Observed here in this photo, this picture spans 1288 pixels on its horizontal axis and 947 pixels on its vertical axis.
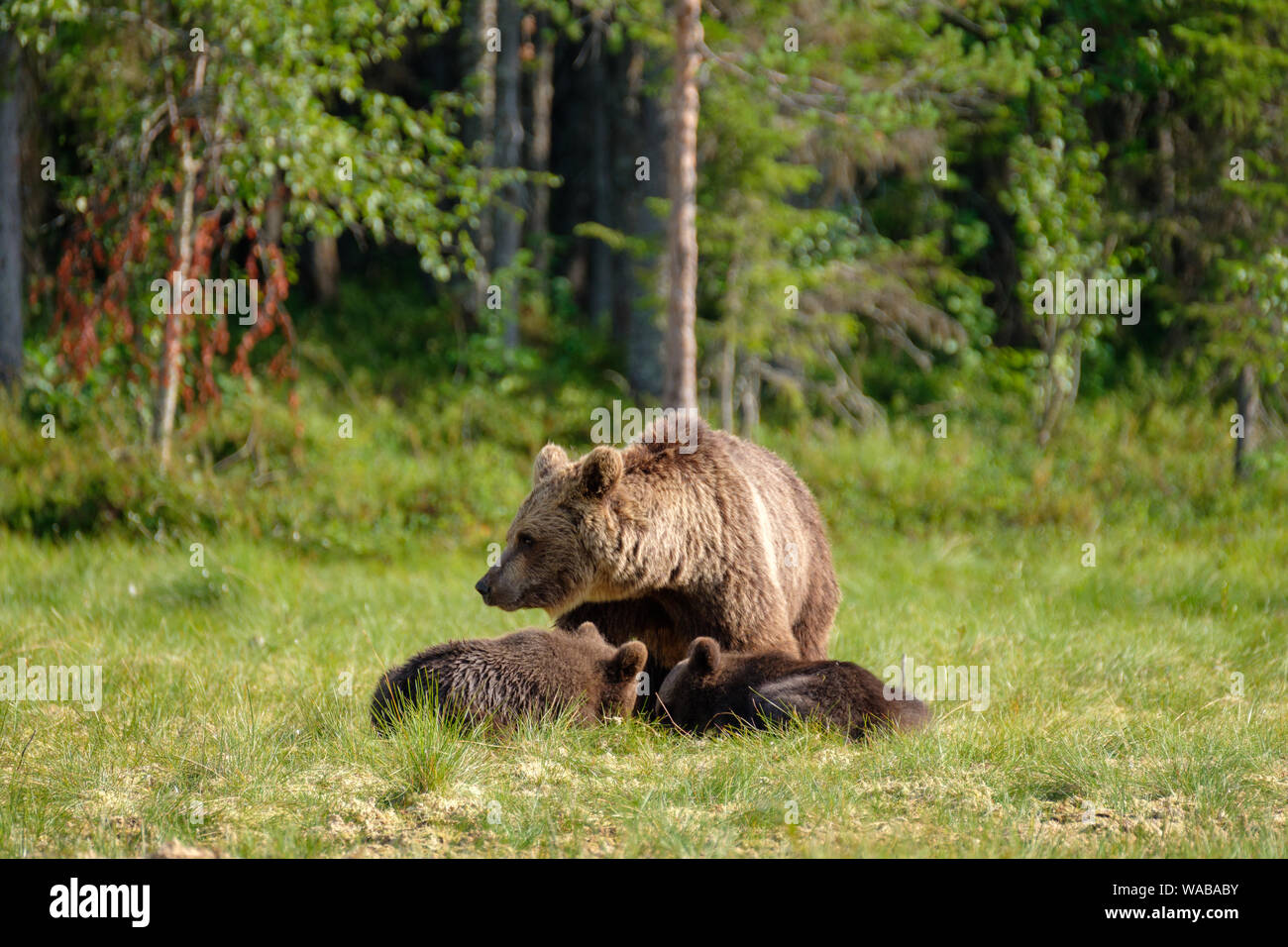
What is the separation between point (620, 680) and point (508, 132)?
11363 millimetres

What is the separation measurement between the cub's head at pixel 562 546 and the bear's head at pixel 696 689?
0.66 metres

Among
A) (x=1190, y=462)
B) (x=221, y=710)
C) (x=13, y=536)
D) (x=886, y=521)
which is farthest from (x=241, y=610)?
(x=1190, y=462)

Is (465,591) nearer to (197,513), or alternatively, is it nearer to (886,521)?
(197,513)

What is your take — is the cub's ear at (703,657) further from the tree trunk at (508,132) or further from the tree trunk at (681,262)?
the tree trunk at (508,132)

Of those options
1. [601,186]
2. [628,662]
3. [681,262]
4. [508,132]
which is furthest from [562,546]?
[601,186]

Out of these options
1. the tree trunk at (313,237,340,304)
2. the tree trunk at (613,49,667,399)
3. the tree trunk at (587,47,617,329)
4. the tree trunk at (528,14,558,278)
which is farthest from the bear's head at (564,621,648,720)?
the tree trunk at (313,237,340,304)

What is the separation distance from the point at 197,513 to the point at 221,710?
5.76 m

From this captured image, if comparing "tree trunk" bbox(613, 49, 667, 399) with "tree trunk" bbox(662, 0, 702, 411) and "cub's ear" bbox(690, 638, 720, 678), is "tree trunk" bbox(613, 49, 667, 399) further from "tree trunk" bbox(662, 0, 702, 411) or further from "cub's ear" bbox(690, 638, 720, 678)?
"cub's ear" bbox(690, 638, 720, 678)

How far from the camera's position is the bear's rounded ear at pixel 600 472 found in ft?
19.6

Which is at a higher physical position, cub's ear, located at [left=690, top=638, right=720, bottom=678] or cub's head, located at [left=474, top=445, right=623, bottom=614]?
cub's head, located at [left=474, top=445, right=623, bottom=614]

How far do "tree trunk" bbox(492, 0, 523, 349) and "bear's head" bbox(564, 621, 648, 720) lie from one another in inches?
405

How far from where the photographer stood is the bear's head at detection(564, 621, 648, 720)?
5.91m

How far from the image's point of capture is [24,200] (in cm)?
1383

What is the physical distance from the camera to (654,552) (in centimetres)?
609
